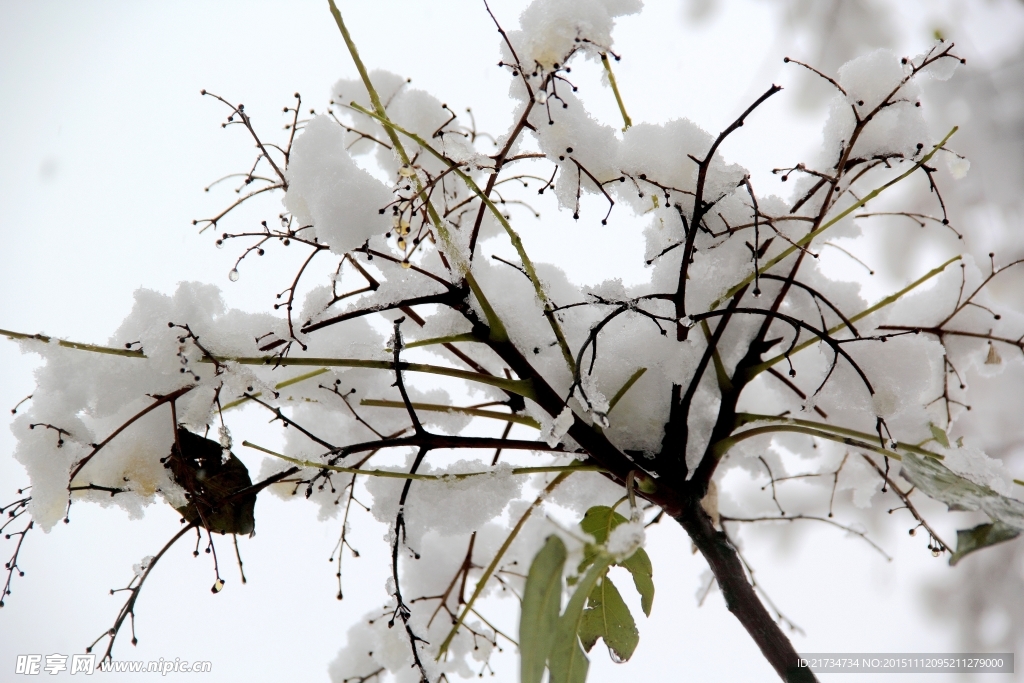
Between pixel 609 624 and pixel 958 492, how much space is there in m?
0.21

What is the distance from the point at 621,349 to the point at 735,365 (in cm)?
8

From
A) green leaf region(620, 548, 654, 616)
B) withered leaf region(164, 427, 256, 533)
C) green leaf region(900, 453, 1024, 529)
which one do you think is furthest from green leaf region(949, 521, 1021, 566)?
withered leaf region(164, 427, 256, 533)

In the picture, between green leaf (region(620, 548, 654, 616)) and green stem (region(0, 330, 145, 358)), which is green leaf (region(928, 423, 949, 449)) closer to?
green leaf (region(620, 548, 654, 616))

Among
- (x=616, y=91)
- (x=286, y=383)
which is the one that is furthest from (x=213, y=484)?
(x=616, y=91)

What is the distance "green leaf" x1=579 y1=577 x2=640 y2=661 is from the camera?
14.5 inches

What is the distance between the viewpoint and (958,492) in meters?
0.34

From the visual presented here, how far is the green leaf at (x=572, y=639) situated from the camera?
27 cm

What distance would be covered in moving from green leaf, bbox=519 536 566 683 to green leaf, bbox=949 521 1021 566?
0.74 ft

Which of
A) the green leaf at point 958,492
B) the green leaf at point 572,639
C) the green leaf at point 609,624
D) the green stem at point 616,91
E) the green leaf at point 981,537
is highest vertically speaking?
the green stem at point 616,91

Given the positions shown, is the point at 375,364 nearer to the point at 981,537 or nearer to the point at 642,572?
the point at 642,572

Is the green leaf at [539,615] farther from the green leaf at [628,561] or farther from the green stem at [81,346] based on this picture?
the green stem at [81,346]

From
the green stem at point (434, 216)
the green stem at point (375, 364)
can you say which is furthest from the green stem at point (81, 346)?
the green stem at point (434, 216)

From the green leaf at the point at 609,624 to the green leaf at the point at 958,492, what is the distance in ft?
0.60

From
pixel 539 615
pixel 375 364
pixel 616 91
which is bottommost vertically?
pixel 539 615
